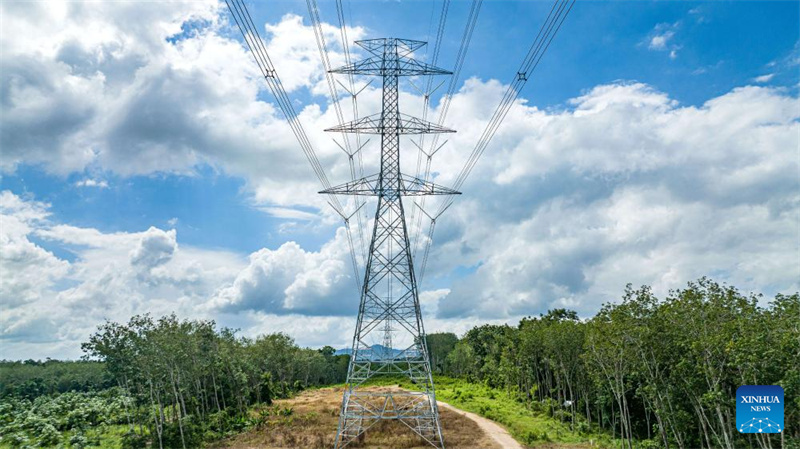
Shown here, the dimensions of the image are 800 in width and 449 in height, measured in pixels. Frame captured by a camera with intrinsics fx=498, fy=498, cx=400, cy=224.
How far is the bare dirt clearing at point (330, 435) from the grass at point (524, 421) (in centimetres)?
198

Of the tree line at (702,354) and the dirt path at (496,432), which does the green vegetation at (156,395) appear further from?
the tree line at (702,354)

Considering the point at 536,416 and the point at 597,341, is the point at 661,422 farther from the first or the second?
the point at 536,416

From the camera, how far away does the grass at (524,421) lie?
Result: 142 ft

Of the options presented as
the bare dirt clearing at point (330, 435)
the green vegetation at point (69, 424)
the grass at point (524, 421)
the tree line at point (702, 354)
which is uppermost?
the tree line at point (702, 354)

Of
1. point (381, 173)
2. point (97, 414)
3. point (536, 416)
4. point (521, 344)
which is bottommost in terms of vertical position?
point (536, 416)

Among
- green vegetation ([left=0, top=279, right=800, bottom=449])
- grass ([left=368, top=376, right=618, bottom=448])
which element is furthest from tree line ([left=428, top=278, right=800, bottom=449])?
grass ([left=368, top=376, right=618, bottom=448])

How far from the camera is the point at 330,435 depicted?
43.5 meters

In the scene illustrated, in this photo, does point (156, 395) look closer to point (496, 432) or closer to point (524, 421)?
point (496, 432)

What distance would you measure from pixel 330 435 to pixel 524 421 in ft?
72.0

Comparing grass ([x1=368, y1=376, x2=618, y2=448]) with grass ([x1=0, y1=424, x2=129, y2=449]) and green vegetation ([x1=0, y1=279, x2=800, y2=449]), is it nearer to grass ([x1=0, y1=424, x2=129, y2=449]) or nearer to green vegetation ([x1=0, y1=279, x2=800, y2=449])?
green vegetation ([x1=0, y1=279, x2=800, y2=449])

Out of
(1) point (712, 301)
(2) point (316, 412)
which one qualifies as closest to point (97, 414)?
(2) point (316, 412)

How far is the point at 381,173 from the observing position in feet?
119

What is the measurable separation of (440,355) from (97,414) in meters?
118

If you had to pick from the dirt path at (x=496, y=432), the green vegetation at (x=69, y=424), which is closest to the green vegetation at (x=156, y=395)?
the green vegetation at (x=69, y=424)
